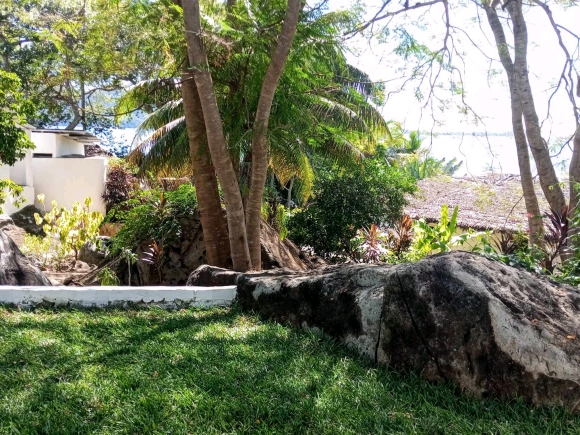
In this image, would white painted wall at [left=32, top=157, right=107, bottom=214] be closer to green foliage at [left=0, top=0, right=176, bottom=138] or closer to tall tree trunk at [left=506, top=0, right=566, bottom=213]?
green foliage at [left=0, top=0, right=176, bottom=138]

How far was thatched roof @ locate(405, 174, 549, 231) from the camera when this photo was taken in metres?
17.6

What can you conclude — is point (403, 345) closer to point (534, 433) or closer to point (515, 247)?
point (534, 433)

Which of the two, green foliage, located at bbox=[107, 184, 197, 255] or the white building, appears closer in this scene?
green foliage, located at bbox=[107, 184, 197, 255]

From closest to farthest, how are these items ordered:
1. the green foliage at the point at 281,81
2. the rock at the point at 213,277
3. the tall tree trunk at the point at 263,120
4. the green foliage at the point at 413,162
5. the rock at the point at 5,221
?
the rock at the point at 213,277
the tall tree trunk at the point at 263,120
the green foliage at the point at 281,81
the rock at the point at 5,221
the green foliage at the point at 413,162

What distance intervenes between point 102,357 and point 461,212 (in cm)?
1709

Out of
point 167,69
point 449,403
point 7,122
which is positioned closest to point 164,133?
point 167,69

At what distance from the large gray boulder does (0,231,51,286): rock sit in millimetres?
4270

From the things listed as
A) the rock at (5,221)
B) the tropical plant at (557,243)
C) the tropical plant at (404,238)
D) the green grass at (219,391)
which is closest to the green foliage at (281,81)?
the tropical plant at (404,238)

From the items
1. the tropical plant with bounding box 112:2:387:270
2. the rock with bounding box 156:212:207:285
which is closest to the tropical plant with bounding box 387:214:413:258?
the tropical plant with bounding box 112:2:387:270

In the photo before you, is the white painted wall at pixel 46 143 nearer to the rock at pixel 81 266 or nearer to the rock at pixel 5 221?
the rock at pixel 5 221

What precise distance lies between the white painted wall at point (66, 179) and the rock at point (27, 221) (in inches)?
36.8

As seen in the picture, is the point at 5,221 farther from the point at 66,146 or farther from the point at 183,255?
the point at 183,255

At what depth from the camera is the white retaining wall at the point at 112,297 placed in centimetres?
563

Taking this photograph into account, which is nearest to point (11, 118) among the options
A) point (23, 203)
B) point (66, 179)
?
point (23, 203)
